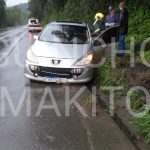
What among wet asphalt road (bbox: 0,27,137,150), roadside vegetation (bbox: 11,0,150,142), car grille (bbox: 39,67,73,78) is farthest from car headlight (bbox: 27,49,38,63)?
roadside vegetation (bbox: 11,0,150,142)

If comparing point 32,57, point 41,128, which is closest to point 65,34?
point 32,57

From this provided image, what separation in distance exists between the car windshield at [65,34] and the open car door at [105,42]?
1.10 feet

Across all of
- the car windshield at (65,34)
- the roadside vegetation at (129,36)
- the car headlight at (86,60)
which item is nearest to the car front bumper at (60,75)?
the car headlight at (86,60)

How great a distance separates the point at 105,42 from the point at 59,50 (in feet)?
6.80

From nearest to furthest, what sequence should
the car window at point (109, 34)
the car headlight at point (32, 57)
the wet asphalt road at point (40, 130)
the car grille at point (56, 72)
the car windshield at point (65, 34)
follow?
the wet asphalt road at point (40, 130)
the car grille at point (56, 72)
the car headlight at point (32, 57)
the car windshield at point (65, 34)
the car window at point (109, 34)

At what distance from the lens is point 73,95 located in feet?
29.2

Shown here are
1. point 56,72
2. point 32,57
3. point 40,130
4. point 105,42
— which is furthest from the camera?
point 105,42

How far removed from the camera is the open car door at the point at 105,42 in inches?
435

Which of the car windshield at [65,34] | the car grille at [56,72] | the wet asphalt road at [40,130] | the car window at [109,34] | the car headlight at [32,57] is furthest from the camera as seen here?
the car window at [109,34]

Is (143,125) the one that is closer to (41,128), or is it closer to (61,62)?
(41,128)

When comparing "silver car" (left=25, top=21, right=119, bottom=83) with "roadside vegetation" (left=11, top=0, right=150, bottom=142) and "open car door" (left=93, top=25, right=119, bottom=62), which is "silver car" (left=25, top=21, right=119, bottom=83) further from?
"roadside vegetation" (left=11, top=0, right=150, bottom=142)

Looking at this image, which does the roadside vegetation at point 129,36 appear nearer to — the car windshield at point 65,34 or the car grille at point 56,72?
the car grille at point 56,72

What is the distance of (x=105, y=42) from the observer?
38.3 ft

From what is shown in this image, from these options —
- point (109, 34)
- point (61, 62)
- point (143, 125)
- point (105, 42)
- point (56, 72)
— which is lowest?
point (143, 125)
